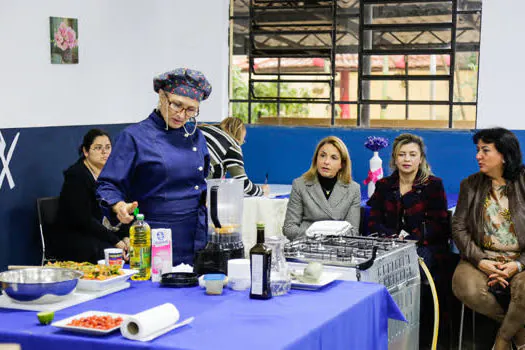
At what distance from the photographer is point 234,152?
209 inches

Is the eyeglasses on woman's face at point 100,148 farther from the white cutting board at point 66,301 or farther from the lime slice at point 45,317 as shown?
the lime slice at point 45,317

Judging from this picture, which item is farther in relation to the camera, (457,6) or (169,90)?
(457,6)

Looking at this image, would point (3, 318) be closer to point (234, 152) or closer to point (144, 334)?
point (144, 334)

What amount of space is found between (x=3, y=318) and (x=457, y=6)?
4.41 meters

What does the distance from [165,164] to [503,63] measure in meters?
3.31

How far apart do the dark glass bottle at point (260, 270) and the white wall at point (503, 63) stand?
3487mm

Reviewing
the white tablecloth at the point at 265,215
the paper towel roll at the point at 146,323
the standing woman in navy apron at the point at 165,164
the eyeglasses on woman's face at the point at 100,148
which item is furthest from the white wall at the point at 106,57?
the paper towel roll at the point at 146,323

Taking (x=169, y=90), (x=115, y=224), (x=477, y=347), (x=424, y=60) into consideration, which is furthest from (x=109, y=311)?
(x=424, y=60)

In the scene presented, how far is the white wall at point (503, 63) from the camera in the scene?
220 inches

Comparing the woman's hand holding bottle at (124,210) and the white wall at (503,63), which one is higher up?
the white wall at (503,63)

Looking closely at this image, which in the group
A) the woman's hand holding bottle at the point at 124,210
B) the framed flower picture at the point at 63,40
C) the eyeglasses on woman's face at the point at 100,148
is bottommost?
the woman's hand holding bottle at the point at 124,210

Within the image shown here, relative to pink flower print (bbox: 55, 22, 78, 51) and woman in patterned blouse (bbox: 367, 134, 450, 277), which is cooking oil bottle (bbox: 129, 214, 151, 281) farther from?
pink flower print (bbox: 55, 22, 78, 51)

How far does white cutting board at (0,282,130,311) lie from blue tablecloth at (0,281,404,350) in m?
0.02

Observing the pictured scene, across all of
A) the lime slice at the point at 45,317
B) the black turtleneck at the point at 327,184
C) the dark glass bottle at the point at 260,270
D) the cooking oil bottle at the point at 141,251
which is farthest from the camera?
the black turtleneck at the point at 327,184
